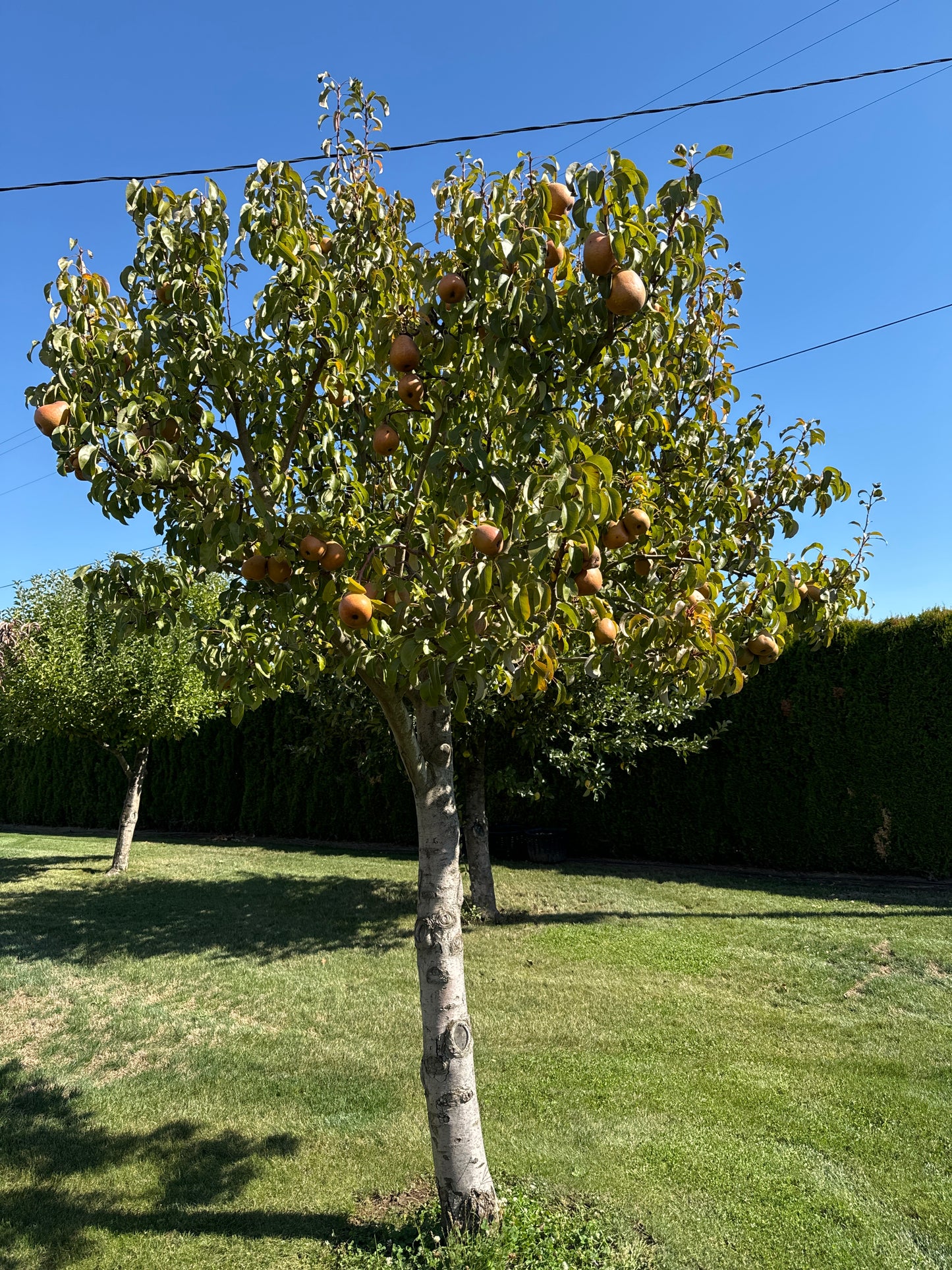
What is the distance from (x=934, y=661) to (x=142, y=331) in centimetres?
1082

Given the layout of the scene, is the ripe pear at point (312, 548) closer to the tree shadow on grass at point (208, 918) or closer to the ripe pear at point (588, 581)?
the ripe pear at point (588, 581)

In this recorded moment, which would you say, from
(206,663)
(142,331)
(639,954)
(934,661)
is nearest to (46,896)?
(639,954)

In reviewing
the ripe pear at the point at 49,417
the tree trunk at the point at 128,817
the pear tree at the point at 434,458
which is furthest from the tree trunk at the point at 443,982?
the tree trunk at the point at 128,817

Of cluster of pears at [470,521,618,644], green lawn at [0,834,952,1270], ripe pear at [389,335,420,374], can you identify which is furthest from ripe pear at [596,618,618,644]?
green lawn at [0,834,952,1270]

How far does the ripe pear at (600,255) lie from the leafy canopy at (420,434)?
0.05 metres

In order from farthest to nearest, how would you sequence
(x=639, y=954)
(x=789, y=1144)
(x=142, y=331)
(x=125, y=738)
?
1. (x=125, y=738)
2. (x=639, y=954)
3. (x=789, y=1144)
4. (x=142, y=331)

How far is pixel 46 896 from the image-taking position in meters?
10.8

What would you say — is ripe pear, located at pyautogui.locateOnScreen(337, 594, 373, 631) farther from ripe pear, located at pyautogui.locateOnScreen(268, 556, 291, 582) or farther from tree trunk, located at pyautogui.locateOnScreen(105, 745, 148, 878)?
tree trunk, located at pyautogui.locateOnScreen(105, 745, 148, 878)

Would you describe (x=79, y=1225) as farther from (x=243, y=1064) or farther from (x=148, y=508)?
(x=148, y=508)

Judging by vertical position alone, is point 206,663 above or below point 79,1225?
above

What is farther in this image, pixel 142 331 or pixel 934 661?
pixel 934 661

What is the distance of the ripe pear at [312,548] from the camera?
2.88 m

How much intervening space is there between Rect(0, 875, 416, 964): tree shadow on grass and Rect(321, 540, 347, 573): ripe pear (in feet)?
21.1

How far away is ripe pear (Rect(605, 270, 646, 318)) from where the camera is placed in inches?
99.0
